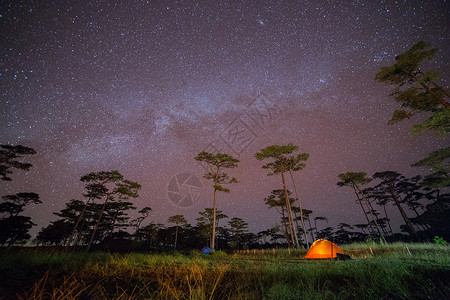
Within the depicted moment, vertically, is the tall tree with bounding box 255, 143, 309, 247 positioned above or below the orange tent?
above

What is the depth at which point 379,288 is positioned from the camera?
134 inches

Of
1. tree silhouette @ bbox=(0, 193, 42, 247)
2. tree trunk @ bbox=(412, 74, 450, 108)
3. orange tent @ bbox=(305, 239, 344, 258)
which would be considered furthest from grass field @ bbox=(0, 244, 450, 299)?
tree silhouette @ bbox=(0, 193, 42, 247)

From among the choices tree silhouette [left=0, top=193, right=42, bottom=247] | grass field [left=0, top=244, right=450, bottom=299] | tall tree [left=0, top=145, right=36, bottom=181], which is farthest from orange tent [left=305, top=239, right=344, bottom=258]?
tree silhouette [left=0, top=193, right=42, bottom=247]

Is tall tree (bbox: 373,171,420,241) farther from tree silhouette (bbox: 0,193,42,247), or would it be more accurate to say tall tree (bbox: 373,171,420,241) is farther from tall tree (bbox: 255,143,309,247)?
tree silhouette (bbox: 0,193,42,247)

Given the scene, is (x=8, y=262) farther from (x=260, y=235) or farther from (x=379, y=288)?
(x=260, y=235)

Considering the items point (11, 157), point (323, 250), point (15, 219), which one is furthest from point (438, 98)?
point (15, 219)

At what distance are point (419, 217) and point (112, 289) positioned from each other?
53.0 m

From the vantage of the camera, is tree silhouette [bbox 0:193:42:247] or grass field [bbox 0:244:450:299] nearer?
grass field [bbox 0:244:450:299]

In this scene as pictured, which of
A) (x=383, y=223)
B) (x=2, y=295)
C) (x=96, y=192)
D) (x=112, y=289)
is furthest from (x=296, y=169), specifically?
(x=383, y=223)

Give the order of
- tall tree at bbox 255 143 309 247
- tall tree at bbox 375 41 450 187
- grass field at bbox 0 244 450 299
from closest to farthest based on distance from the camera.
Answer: grass field at bbox 0 244 450 299 < tall tree at bbox 375 41 450 187 < tall tree at bbox 255 143 309 247

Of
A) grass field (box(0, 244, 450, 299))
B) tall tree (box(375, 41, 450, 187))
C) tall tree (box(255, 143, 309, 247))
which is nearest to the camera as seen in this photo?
grass field (box(0, 244, 450, 299))

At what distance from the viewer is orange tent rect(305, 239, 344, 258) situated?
1007 cm

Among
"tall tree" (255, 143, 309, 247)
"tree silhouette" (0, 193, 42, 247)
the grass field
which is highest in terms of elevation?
"tall tree" (255, 143, 309, 247)

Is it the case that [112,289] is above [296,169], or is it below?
below
